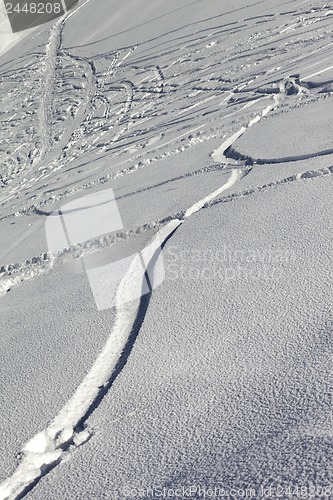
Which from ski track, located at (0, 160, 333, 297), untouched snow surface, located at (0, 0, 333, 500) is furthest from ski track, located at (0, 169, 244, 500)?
ski track, located at (0, 160, 333, 297)

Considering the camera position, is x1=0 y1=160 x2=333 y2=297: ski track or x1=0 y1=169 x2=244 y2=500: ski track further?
x1=0 y1=160 x2=333 y2=297: ski track

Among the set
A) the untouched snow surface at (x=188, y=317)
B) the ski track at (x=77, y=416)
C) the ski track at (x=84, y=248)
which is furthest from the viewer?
the ski track at (x=84, y=248)

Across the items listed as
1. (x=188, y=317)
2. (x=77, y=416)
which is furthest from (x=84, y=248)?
(x=77, y=416)

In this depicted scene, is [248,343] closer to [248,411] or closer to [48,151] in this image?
[248,411]

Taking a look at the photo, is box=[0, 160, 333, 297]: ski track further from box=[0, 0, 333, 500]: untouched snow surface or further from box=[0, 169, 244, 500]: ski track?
box=[0, 169, 244, 500]: ski track

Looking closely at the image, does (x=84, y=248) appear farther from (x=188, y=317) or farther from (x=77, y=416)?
(x=77, y=416)

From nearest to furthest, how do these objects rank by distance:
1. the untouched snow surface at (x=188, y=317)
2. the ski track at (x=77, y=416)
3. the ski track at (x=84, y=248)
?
1. the untouched snow surface at (x=188, y=317)
2. the ski track at (x=77, y=416)
3. the ski track at (x=84, y=248)

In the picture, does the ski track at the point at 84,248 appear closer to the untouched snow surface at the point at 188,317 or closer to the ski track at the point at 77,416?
the untouched snow surface at the point at 188,317

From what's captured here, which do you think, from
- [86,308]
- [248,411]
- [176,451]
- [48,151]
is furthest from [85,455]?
[48,151]

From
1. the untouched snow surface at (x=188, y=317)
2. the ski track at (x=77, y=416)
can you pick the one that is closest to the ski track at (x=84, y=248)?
the untouched snow surface at (x=188, y=317)
